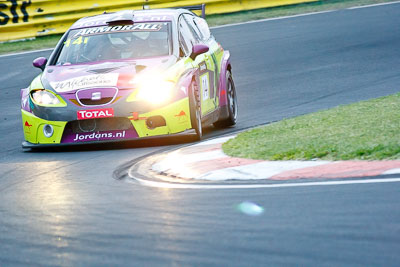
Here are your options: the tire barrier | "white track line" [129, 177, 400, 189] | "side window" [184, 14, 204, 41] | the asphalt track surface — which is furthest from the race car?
the tire barrier

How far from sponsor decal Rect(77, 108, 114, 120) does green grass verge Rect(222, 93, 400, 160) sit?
4.15 feet

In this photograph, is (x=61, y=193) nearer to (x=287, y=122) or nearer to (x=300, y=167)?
(x=300, y=167)

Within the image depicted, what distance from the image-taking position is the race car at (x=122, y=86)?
9.40 meters

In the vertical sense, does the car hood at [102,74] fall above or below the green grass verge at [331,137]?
above

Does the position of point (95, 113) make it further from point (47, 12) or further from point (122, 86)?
point (47, 12)

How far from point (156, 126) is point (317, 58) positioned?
744cm

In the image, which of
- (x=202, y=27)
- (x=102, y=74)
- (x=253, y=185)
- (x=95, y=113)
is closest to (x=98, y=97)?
(x=95, y=113)

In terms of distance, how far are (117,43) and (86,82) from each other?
99 centimetres

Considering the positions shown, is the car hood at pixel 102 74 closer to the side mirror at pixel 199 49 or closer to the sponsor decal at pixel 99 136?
the side mirror at pixel 199 49

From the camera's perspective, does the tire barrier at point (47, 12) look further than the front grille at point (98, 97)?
Yes

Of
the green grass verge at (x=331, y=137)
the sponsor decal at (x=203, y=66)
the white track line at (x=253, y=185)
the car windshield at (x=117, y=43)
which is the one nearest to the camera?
the white track line at (x=253, y=185)

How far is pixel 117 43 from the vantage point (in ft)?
34.1

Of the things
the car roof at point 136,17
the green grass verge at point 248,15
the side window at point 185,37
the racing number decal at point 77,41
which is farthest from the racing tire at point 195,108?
the green grass verge at point 248,15

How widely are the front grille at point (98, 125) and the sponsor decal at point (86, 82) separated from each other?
355 mm
